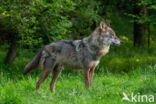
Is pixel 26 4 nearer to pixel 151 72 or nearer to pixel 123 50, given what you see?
pixel 151 72

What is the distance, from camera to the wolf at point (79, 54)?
7.02 meters

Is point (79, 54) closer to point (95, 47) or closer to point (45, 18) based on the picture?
point (95, 47)

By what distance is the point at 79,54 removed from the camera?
7.18 m

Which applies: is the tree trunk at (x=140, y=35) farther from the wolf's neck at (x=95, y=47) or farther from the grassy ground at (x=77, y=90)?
the wolf's neck at (x=95, y=47)

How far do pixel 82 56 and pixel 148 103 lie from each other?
2.40 metres

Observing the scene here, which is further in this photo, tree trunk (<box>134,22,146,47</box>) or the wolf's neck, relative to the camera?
tree trunk (<box>134,22,146,47</box>)

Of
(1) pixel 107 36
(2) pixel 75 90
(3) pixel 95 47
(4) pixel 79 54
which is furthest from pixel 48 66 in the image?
(1) pixel 107 36

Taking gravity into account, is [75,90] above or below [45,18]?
below

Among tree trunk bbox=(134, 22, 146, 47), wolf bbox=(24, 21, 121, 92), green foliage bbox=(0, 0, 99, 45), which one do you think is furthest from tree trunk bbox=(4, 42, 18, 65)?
tree trunk bbox=(134, 22, 146, 47)

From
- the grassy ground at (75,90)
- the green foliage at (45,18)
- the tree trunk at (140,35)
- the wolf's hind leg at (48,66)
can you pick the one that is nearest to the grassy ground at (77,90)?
the grassy ground at (75,90)

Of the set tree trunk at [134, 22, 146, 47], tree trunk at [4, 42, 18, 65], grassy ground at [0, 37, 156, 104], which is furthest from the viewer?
tree trunk at [134, 22, 146, 47]

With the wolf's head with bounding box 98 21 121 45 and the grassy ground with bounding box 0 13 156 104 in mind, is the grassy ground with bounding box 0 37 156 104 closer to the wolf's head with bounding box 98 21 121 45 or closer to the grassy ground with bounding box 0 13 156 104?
the grassy ground with bounding box 0 13 156 104

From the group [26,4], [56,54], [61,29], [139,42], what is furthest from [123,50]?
[56,54]

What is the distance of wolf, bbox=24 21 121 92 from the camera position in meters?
7.02
